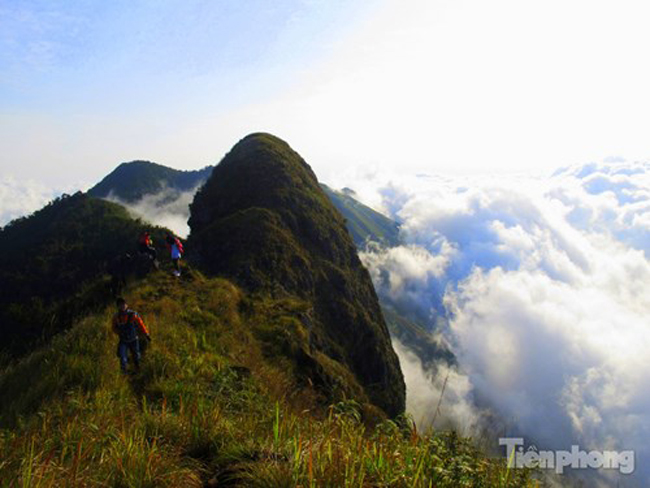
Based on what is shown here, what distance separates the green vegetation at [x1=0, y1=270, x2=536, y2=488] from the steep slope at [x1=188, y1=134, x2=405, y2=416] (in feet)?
49.2

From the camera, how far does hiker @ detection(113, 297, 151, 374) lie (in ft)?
29.2

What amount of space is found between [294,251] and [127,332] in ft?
131

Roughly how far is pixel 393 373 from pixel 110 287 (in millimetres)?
42427

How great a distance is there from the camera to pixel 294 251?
49.0m

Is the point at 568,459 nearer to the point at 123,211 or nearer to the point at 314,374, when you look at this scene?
the point at 314,374

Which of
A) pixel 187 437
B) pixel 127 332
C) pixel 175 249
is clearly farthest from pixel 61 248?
pixel 187 437

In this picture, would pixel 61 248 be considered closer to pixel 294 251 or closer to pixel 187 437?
pixel 294 251

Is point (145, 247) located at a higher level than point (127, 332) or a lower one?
higher

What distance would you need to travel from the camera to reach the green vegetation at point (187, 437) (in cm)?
346

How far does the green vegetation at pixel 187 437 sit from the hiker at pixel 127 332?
0.27 m

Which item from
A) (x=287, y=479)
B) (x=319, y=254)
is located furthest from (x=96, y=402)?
(x=319, y=254)

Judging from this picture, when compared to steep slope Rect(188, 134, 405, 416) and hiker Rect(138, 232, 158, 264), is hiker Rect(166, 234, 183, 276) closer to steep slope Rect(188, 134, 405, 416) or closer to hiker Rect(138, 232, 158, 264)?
hiker Rect(138, 232, 158, 264)

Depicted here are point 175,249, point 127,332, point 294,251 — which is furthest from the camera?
point 294,251

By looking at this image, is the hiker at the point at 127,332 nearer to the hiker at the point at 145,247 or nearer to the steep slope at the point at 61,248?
the hiker at the point at 145,247
